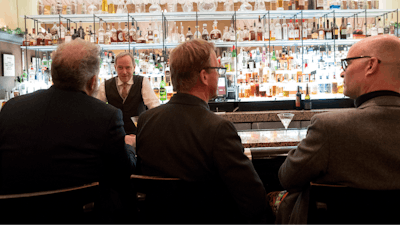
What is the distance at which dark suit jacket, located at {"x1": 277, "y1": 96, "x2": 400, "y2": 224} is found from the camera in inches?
42.2

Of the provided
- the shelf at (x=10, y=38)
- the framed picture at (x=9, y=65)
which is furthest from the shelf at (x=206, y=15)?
the framed picture at (x=9, y=65)

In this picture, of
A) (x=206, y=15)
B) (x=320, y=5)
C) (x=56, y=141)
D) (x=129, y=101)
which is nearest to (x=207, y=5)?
(x=206, y=15)

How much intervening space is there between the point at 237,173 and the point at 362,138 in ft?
1.51

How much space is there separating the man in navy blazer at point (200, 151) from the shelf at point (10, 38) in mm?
4931

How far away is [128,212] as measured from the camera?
4.56 ft

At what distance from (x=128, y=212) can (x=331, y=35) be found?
470 cm

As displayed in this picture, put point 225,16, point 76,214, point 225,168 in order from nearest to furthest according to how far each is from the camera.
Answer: point 76,214
point 225,168
point 225,16

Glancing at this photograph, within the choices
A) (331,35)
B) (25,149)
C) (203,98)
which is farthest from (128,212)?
(331,35)

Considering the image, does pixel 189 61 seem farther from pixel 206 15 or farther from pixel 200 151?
pixel 206 15

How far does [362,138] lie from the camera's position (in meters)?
1.08

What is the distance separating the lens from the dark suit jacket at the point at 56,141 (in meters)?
1.16

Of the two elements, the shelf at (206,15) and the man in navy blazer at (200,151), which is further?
the shelf at (206,15)

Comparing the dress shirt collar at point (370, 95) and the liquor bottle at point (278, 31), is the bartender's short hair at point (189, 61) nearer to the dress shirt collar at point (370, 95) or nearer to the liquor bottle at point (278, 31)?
the dress shirt collar at point (370, 95)

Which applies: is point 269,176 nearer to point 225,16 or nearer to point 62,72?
point 62,72
